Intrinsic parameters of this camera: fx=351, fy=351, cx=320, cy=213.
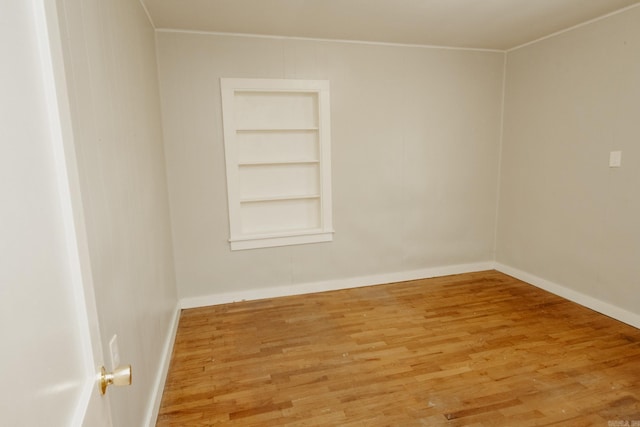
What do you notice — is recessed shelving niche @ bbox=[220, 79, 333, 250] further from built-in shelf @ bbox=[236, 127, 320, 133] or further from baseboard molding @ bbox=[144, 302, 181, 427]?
baseboard molding @ bbox=[144, 302, 181, 427]

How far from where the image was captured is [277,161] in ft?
10.8

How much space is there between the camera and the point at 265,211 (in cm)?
338

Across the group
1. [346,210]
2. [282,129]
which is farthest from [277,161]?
[346,210]

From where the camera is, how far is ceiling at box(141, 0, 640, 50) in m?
2.46

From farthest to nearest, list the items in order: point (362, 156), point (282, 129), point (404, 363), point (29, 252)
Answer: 1. point (362, 156)
2. point (282, 129)
3. point (404, 363)
4. point (29, 252)

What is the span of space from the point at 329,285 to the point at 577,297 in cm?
224

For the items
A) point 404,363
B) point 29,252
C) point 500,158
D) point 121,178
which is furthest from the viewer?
point 500,158

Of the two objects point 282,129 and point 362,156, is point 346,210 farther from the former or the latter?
point 282,129

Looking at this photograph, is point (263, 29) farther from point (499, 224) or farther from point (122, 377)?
point (499, 224)

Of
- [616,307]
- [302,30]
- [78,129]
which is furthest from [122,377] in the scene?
[616,307]

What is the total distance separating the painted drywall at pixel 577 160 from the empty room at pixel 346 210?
0.7 inches

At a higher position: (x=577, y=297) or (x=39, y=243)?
(x=39, y=243)

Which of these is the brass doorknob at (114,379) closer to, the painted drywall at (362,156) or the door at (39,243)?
the door at (39,243)

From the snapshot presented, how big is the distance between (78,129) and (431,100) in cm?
324
